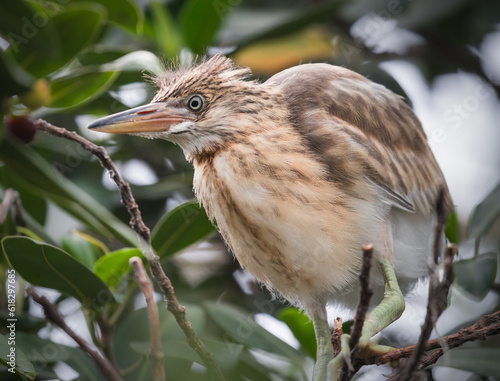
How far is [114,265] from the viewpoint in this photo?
89.3 inches

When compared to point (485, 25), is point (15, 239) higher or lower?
lower

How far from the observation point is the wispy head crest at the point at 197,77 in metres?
2.42

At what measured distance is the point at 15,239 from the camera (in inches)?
78.1

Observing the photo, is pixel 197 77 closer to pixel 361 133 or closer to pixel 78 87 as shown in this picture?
pixel 78 87

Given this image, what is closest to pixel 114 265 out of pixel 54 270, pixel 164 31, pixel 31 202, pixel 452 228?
pixel 54 270

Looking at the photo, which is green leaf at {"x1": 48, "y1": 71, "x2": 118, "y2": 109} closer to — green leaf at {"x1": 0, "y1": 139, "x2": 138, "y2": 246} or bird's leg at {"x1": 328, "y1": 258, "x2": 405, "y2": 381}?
green leaf at {"x1": 0, "y1": 139, "x2": 138, "y2": 246}

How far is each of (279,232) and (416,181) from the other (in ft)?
2.20

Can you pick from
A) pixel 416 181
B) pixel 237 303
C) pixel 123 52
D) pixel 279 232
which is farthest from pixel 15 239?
pixel 416 181

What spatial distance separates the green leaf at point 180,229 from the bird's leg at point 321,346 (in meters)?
0.51

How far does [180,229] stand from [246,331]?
1.38 feet

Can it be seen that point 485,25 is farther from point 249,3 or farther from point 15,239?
point 15,239

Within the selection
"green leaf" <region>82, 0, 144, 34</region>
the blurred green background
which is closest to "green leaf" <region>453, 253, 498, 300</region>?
the blurred green background

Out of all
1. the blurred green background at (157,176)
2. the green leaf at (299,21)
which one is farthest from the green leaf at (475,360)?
the green leaf at (299,21)

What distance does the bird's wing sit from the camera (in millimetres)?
2244
